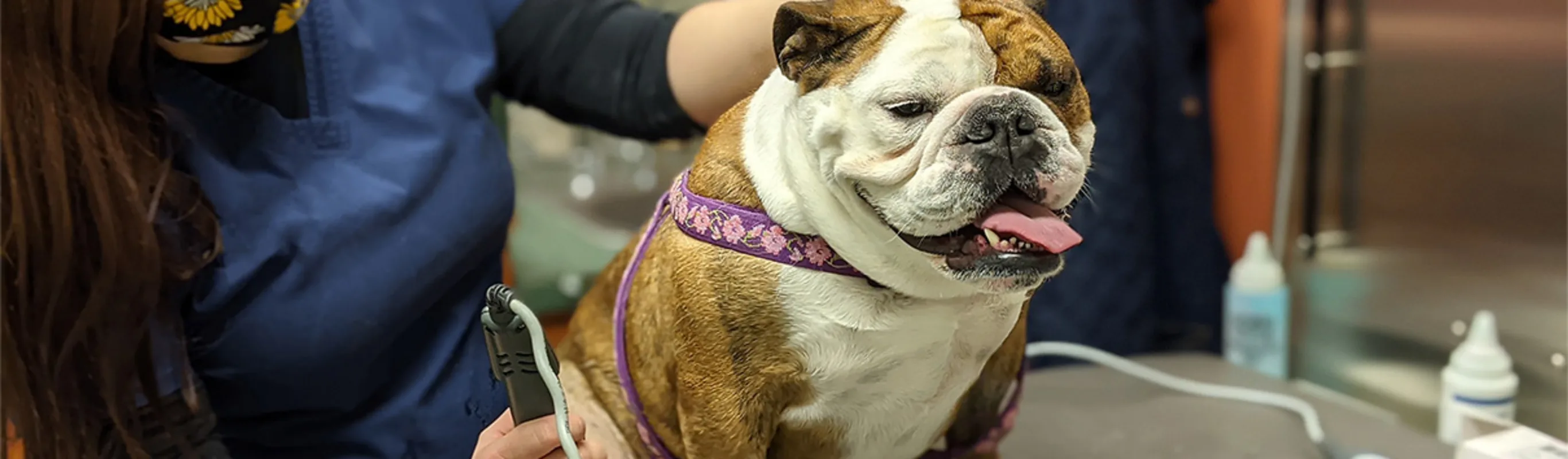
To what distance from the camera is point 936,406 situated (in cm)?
52

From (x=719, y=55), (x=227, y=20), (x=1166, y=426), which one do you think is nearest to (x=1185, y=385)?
(x=1166, y=426)

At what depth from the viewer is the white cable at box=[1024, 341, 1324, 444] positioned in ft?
2.97

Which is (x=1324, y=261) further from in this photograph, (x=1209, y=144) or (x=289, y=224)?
(x=289, y=224)

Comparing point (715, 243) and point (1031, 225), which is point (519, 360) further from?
point (1031, 225)

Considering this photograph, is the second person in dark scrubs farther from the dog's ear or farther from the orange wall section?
the orange wall section

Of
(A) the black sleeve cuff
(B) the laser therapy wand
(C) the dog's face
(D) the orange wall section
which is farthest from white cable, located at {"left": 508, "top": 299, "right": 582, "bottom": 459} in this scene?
(D) the orange wall section

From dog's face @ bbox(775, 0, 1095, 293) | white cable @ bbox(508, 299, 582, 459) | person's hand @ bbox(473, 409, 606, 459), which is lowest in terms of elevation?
person's hand @ bbox(473, 409, 606, 459)

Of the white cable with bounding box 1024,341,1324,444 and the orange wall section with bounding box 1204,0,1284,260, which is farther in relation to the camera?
the orange wall section with bounding box 1204,0,1284,260

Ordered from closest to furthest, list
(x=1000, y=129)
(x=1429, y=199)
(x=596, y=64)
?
1. (x=1000, y=129)
2. (x=596, y=64)
3. (x=1429, y=199)

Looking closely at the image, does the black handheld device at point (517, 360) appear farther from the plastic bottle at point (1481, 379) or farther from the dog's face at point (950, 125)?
the plastic bottle at point (1481, 379)

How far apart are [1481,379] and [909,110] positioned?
0.72m

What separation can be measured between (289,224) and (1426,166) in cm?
94

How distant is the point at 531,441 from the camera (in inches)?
19.3

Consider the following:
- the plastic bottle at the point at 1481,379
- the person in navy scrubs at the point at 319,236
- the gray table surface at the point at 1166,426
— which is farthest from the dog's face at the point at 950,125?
the plastic bottle at the point at 1481,379
